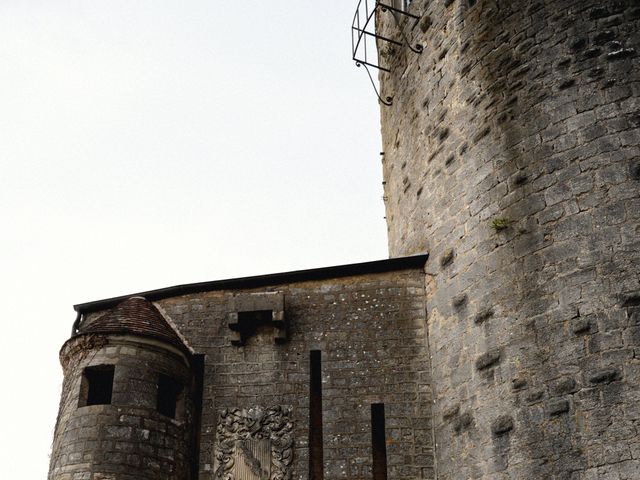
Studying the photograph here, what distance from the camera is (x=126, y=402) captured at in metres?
9.09

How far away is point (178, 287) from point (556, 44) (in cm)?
494

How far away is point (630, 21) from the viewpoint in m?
8.82

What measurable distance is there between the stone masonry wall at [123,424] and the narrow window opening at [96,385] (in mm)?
Answer: 55

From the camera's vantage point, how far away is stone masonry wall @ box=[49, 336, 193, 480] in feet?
28.8

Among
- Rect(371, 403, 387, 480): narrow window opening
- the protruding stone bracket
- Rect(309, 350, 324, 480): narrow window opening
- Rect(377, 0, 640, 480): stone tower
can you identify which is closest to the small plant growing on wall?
Rect(377, 0, 640, 480): stone tower

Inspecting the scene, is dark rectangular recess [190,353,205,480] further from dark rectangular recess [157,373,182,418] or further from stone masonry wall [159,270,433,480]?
dark rectangular recess [157,373,182,418]

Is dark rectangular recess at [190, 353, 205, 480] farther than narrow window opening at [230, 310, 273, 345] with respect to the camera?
No

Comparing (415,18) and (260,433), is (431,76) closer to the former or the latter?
(415,18)

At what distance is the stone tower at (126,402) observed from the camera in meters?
8.81

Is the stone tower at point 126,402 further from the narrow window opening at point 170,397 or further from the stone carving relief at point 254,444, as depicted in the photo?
the stone carving relief at point 254,444

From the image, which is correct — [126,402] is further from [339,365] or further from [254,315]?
[339,365]

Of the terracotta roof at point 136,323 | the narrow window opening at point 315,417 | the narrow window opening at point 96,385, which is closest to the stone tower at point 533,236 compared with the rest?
the narrow window opening at point 315,417

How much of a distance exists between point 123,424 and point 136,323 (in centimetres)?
118

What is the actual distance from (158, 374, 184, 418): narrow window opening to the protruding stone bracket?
82cm
